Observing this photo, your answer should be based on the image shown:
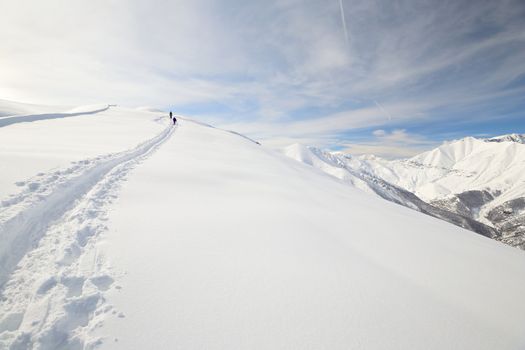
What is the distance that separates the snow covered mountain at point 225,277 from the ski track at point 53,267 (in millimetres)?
20

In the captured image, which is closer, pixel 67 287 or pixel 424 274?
pixel 67 287

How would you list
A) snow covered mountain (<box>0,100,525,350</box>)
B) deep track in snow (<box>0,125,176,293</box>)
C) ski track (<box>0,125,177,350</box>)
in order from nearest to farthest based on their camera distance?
ski track (<box>0,125,177,350</box>), snow covered mountain (<box>0,100,525,350</box>), deep track in snow (<box>0,125,176,293</box>)

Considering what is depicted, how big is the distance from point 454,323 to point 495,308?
1180 mm

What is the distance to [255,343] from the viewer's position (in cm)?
284

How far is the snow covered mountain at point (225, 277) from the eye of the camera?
295cm

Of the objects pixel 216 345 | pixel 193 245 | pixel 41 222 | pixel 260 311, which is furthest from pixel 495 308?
pixel 41 222

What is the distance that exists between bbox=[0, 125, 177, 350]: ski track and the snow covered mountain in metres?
0.02

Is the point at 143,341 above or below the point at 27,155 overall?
below

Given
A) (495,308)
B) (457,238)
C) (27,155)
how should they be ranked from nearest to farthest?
(495,308) < (457,238) < (27,155)

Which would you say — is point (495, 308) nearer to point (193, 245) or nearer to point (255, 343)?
point (255, 343)

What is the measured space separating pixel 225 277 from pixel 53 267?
2.77m

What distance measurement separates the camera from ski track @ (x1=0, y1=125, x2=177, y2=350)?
2.78 m

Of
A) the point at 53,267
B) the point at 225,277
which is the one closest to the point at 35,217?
the point at 53,267

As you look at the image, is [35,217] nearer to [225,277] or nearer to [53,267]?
[53,267]
